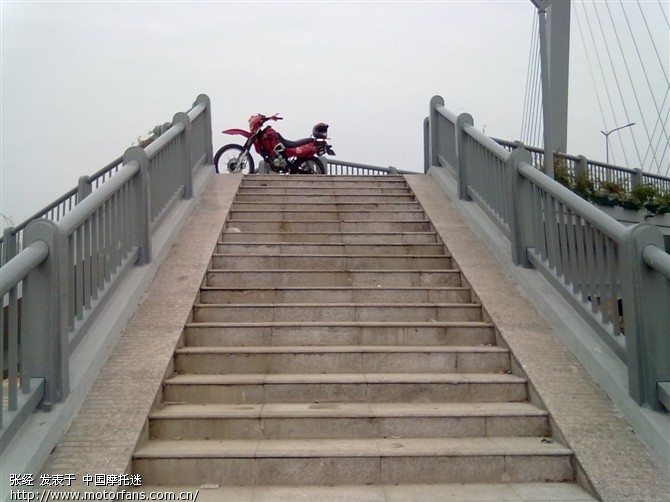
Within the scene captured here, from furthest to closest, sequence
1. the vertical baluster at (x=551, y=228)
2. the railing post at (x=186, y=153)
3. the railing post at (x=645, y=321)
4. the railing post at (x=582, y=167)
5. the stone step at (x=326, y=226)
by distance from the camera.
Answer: the railing post at (x=582, y=167)
the railing post at (x=186, y=153)
the stone step at (x=326, y=226)
the vertical baluster at (x=551, y=228)
the railing post at (x=645, y=321)

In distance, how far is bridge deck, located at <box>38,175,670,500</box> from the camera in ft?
11.0

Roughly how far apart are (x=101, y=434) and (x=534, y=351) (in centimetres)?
287

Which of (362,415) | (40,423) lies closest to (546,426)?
(362,415)

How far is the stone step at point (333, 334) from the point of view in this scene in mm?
4750

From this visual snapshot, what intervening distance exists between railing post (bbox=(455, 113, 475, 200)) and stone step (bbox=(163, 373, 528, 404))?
3631mm

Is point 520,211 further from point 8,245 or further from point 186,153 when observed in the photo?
point 8,245

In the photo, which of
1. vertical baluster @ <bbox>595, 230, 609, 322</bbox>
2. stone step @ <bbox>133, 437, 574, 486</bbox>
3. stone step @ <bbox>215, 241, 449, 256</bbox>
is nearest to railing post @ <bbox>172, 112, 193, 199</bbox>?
stone step @ <bbox>215, 241, 449, 256</bbox>

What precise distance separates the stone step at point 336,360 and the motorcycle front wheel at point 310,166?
7.16 meters

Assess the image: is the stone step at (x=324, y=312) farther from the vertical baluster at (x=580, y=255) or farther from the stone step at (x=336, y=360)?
the vertical baluster at (x=580, y=255)

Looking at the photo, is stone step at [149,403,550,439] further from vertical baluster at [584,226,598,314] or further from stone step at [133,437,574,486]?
vertical baluster at [584,226,598,314]

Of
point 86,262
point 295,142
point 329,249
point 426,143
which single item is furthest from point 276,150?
point 86,262

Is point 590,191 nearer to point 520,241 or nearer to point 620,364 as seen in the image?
point 520,241

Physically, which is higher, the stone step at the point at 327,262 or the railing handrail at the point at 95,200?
the railing handrail at the point at 95,200

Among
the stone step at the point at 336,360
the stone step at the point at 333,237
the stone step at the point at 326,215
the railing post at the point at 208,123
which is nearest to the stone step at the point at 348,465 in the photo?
the stone step at the point at 336,360
